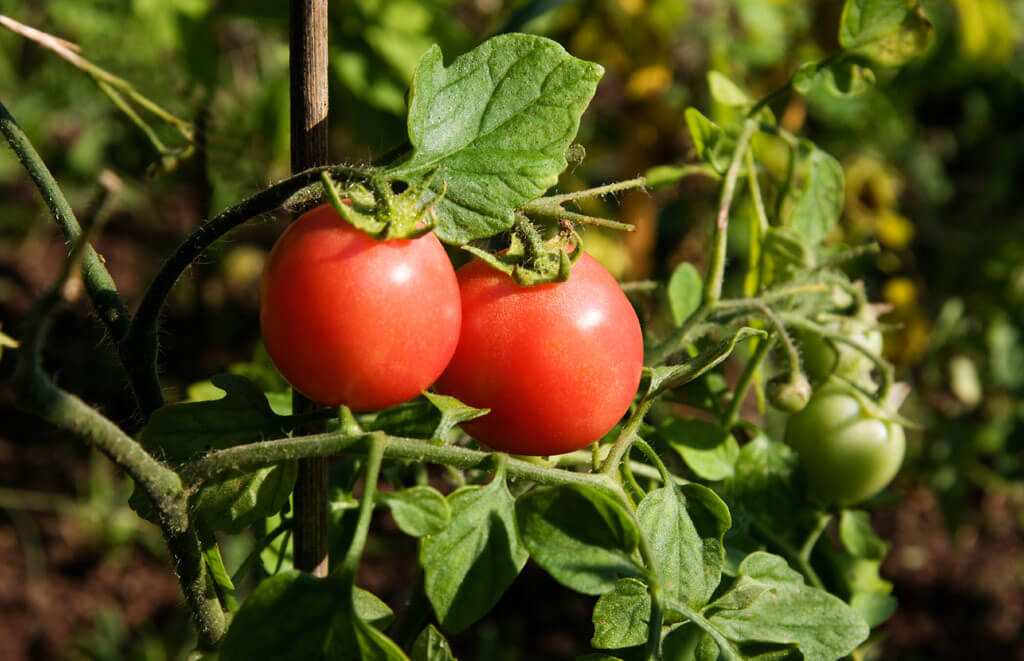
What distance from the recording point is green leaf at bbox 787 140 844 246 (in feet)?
2.54

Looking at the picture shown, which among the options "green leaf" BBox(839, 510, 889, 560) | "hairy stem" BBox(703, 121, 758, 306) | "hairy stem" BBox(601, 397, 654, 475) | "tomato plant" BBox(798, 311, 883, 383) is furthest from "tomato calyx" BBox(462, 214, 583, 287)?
"green leaf" BBox(839, 510, 889, 560)

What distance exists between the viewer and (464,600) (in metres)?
0.45

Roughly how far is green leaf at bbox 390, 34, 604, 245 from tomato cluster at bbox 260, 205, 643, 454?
0.04 m

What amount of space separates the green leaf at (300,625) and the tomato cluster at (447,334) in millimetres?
112

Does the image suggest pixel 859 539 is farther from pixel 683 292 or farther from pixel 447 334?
pixel 447 334

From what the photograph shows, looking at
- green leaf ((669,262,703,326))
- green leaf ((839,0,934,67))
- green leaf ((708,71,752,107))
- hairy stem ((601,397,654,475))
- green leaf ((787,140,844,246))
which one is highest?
green leaf ((839,0,934,67))

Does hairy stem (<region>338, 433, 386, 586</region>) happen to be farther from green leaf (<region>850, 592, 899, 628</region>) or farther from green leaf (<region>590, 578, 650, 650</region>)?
green leaf (<region>850, 592, 899, 628</region>)

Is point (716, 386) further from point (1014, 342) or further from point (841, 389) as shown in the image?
point (1014, 342)

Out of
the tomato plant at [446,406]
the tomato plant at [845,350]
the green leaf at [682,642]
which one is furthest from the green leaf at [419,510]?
the tomato plant at [845,350]

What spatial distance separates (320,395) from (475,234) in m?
0.12

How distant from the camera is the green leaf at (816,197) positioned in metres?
0.77

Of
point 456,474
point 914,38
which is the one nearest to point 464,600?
point 456,474

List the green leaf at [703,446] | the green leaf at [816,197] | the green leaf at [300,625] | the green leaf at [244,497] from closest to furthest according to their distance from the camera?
the green leaf at [300,625]
the green leaf at [244,497]
the green leaf at [703,446]
the green leaf at [816,197]

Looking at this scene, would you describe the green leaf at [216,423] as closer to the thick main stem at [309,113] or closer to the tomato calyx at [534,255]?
the thick main stem at [309,113]
